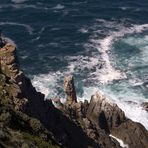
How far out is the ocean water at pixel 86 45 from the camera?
112438mm

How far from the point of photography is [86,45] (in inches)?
5369

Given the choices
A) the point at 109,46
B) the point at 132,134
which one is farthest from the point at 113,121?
the point at 109,46

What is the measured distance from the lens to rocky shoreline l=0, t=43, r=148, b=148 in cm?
3831

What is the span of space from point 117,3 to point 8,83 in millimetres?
117235

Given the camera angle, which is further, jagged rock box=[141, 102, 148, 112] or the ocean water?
the ocean water

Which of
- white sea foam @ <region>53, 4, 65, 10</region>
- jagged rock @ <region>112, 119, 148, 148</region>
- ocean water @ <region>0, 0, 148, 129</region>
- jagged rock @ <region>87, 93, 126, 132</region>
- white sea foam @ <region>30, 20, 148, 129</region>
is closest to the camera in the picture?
jagged rock @ <region>112, 119, 148, 148</region>

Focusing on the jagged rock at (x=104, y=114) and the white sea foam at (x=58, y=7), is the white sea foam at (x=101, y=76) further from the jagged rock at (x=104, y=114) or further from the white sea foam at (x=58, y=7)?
the white sea foam at (x=58, y=7)

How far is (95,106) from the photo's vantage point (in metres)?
91.0

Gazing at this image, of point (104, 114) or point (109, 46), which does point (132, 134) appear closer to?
point (104, 114)

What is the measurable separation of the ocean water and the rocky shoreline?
39.7 feet

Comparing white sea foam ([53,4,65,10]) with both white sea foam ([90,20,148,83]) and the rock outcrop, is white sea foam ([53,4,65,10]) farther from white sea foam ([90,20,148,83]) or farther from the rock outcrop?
the rock outcrop

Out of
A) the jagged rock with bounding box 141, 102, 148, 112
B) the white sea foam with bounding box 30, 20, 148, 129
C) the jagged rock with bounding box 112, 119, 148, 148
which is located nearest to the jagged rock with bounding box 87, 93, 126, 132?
the jagged rock with bounding box 112, 119, 148, 148

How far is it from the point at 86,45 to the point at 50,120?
7322 centimetres

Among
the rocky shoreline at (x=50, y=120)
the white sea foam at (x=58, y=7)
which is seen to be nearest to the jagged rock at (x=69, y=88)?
the rocky shoreline at (x=50, y=120)
